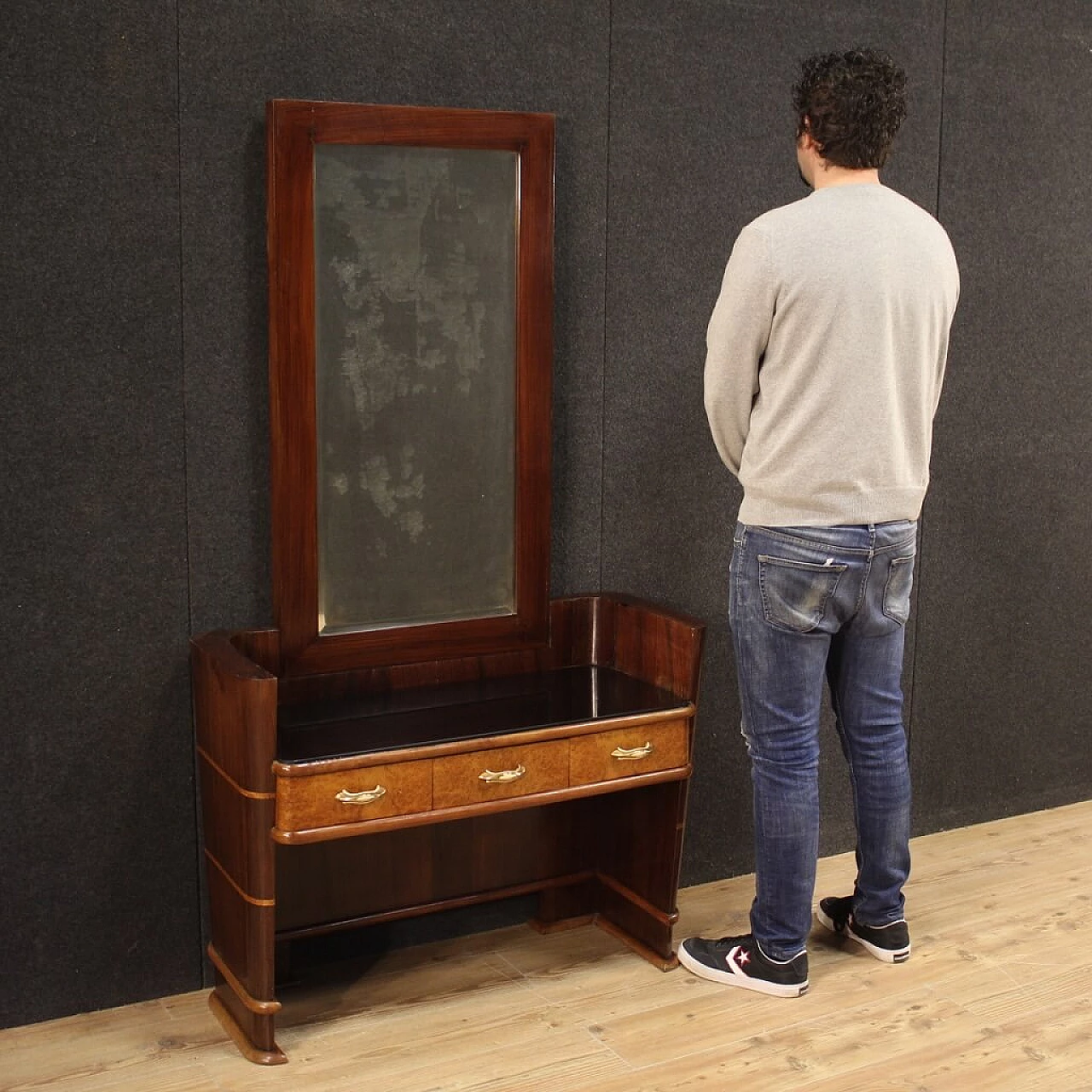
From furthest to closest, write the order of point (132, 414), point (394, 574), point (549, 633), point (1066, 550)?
1. point (1066, 550)
2. point (549, 633)
3. point (394, 574)
4. point (132, 414)

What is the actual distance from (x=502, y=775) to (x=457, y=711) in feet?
0.62

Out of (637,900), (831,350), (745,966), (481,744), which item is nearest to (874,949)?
(745,966)

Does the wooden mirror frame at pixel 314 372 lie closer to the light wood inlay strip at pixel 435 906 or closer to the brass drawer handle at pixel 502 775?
the brass drawer handle at pixel 502 775

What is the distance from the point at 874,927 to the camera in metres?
2.81

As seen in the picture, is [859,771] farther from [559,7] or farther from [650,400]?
[559,7]

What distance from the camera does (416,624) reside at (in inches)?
108

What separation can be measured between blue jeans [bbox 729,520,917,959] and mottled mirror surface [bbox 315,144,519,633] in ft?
1.77

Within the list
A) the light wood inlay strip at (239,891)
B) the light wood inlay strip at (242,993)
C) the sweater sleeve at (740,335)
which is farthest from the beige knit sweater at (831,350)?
the light wood inlay strip at (242,993)

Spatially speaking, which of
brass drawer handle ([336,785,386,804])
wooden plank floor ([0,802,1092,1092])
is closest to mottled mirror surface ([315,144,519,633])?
brass drawer handle ([336,785,386,804])

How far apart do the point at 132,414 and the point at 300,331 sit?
0.33 meters

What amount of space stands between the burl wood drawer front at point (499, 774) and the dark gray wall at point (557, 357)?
19.1 inches

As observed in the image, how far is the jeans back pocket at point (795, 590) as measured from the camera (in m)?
2.45

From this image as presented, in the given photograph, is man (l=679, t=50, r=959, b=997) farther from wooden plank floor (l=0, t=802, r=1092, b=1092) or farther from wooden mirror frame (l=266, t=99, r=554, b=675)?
wooden mirror frame (l=266, t=99, r=554, b=675)

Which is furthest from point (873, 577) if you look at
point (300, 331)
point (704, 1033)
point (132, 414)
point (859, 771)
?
point (132, 414)
